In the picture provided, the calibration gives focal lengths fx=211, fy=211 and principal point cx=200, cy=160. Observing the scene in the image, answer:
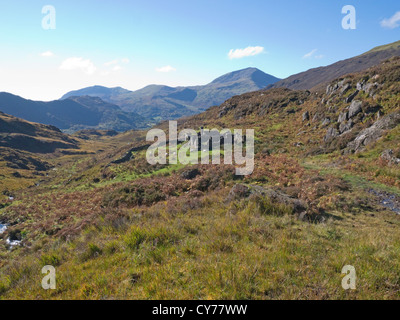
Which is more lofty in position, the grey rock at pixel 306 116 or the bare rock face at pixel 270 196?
the grey rock at pixel 306 116

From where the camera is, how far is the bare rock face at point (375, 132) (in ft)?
52.7

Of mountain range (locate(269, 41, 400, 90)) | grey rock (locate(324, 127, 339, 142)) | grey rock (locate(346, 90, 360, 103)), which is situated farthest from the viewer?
mountain range (locate(269, 41, 400, 90))

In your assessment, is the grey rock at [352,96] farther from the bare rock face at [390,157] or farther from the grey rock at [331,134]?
the bare rock face at [390,157]

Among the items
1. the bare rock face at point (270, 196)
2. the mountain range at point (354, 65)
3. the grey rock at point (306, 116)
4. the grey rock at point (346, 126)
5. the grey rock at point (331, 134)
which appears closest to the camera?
the bare rock face at point (270, 196)

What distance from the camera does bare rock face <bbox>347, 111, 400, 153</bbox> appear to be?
16062mm

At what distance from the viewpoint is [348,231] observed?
261 inches

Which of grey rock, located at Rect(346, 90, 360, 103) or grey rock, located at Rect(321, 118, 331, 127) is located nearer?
grey rock, located at Rect(321, 118, 331, 127)

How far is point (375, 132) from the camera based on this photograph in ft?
54.0

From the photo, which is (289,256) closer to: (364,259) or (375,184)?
(364,259)

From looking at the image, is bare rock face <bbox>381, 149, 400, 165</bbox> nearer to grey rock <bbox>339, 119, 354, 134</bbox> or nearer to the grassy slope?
the grassy slope

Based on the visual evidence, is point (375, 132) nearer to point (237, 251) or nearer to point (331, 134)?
point (331, 134)

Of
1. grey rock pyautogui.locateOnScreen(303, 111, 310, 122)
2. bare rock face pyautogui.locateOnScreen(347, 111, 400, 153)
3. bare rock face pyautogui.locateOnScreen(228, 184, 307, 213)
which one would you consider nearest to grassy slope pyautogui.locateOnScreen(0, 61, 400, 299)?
bare rock face pyautogui.locateOnScreen(228, 184, 307, 213)

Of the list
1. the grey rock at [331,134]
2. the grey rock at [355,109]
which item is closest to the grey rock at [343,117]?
the grey rock at [355,109]

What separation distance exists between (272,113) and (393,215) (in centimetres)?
3483
